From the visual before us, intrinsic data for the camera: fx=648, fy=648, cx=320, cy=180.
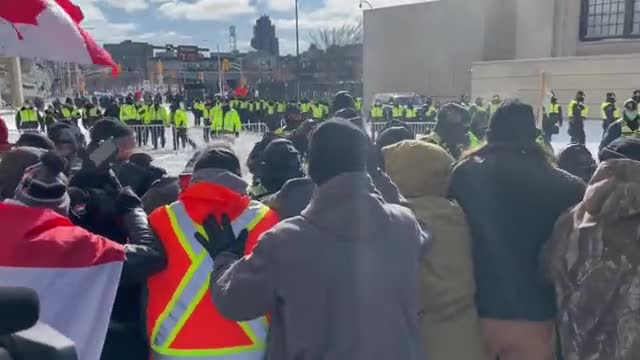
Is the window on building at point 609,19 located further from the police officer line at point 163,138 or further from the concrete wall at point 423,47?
the police officer line at point 163,138

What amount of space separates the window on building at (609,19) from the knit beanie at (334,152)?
4201 centimetres

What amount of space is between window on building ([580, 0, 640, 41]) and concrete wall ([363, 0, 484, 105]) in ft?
27.1

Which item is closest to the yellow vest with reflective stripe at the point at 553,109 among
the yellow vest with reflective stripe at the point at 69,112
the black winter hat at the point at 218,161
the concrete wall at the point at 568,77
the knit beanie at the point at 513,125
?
the concrete wall at the point at 568,77

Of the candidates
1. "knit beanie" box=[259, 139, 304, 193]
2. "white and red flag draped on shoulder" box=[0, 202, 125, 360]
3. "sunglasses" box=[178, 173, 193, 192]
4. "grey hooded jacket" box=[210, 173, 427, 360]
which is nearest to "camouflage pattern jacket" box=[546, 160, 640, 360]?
"grey hooded jacket" box=[210, 173, 427, 360]

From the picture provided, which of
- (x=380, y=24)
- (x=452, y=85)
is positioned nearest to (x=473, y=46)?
(x=452, y=85)

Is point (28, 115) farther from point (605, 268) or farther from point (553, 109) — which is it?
point (605, 268)

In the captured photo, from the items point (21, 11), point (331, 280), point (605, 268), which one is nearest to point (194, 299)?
point (331, 280)

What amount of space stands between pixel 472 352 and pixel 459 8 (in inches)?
1935

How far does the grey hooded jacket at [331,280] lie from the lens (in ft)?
7.09

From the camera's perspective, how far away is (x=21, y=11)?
140 inches

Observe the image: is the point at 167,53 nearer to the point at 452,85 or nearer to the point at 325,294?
the point at 452,85

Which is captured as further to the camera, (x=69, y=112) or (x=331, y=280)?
(x=69, y=112)

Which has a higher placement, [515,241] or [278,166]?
[278,166]

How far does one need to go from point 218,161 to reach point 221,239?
0.37m
